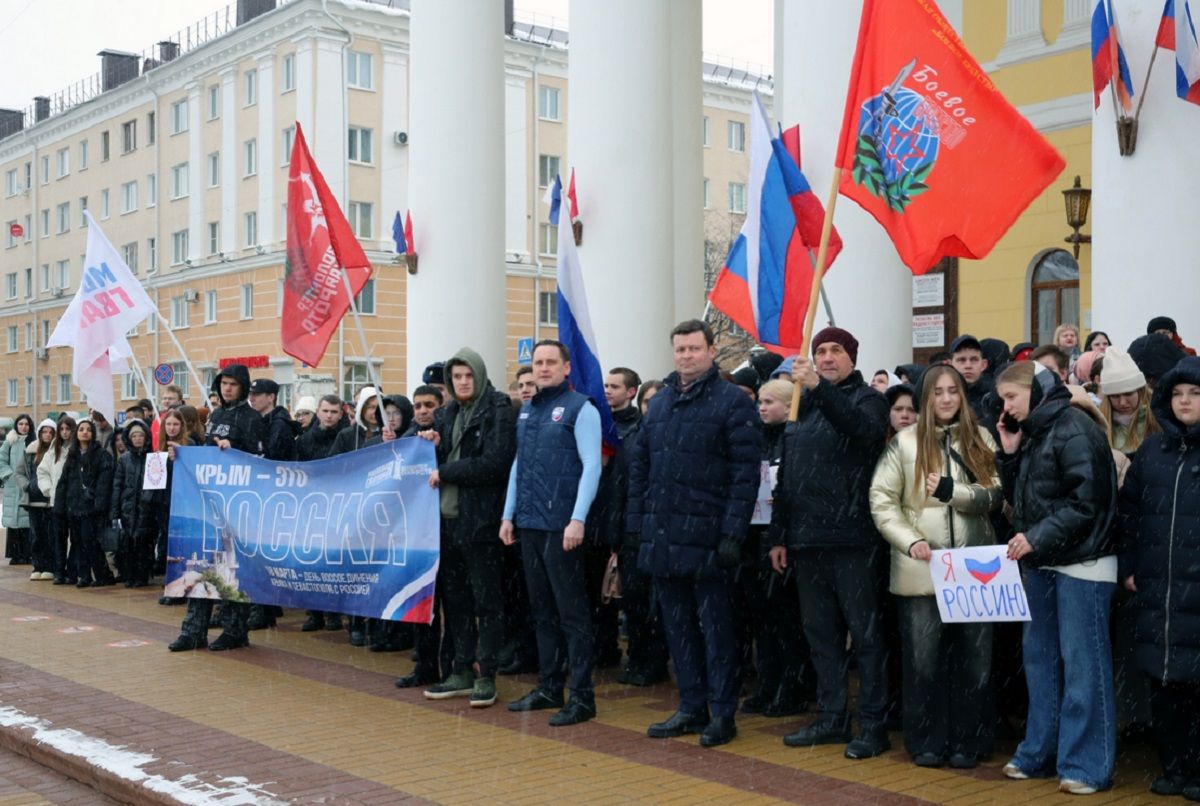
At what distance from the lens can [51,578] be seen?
17562 mm

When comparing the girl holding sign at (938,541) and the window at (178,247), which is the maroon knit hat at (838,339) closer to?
the girl holding sign at (938,541)

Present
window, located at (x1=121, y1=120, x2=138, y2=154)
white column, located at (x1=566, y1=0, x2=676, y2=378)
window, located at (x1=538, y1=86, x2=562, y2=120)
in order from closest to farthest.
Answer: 1. white column, located at (x1=566, y1=0, x2=676, y2=378)
2. window, located at (x1=538, y1=86, x2=562, y2=120)
3. window, located at (x1=121, y1=120, x2=138, y2=154)

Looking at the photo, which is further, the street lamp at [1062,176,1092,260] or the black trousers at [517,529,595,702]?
the street lamp at [1062,176,1092,260]

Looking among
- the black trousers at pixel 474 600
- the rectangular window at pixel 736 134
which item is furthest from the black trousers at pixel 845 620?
the rectangular window at pixel 736 134

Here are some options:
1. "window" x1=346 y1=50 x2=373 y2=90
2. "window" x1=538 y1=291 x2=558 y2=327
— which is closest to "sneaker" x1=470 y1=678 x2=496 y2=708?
"window" x1=346 y1=50 x2=373 y2=90

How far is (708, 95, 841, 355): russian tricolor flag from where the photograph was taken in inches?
375

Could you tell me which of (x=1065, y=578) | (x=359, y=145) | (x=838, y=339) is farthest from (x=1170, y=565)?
(x=359, y=145)

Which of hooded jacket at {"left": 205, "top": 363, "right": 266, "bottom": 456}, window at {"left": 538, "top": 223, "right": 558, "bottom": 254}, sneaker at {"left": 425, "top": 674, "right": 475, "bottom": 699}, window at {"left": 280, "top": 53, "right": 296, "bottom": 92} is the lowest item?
sneaker at {"left": 425, "top": 674, "right": 475, "bottom": 699}

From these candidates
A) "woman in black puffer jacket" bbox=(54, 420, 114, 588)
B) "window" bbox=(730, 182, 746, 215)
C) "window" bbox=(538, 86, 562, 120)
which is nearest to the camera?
"woman in black puffer jacket" bbox=(54, 420, 114, 588)

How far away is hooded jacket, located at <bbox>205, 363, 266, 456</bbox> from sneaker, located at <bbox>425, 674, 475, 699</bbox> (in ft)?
10.1

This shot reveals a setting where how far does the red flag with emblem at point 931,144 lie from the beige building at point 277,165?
3184 centimetres

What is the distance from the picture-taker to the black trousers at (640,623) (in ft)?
31.2

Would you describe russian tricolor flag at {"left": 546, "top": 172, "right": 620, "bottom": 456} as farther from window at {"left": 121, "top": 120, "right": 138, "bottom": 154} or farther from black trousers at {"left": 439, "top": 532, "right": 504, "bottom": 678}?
window at {"left": 121, "top": 120, "right": 138, "bottom": 154}

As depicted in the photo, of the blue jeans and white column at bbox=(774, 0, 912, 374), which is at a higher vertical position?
white column at bbox=(774, 0, 912, 374)
